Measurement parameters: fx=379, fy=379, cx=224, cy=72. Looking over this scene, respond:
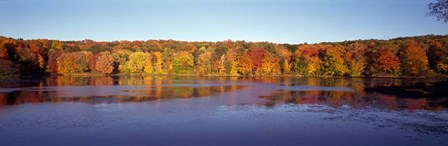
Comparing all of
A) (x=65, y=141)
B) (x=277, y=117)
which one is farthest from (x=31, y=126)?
(x=277, y=117)

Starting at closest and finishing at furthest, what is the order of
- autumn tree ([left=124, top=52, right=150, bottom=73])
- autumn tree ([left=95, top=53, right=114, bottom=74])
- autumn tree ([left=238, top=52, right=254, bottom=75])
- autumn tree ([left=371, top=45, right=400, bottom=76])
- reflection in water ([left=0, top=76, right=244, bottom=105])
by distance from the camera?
reflection in water ([left=0, top=76, right=244, bottom=105]), autumn tree ([left=371, top=45, right=400, bottom=76]), autumn tree ([left=238, top=52, right=254, bottom=75]), autumn tree ([left=95, top=53, right=114, bottom=74]), autumn tree ([left=124, top=52, right=150, bottom=73])

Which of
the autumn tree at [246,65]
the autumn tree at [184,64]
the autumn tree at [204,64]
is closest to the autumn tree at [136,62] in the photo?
the autumn tree at [184,64]

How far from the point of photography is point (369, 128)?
1330 cm

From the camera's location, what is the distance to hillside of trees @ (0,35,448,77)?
6131cm

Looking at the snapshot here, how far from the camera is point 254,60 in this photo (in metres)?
75.9

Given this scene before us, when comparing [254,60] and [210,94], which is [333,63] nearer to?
[254,60]

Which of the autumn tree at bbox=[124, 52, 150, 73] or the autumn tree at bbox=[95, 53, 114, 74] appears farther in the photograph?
the autumn tree at bbox=[124, 52, 150, 73]

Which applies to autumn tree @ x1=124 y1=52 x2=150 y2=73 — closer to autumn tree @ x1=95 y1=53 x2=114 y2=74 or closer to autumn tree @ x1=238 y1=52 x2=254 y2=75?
autumn tree @ x1=95 y1=53 x2=114 y2=74

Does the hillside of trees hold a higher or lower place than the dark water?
higher

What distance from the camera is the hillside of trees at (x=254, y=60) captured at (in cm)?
6131

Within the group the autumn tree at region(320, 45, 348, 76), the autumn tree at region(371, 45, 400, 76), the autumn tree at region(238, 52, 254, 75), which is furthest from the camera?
the autumn tree at region(238, 52, 254, 75)

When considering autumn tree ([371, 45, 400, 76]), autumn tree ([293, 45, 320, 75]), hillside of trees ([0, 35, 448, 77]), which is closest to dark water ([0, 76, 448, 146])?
hillside of trees ([0, 35, 448, 77])

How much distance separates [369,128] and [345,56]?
5858 centimetres

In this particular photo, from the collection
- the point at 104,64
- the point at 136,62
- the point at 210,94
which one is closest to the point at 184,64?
the point at 136,62
